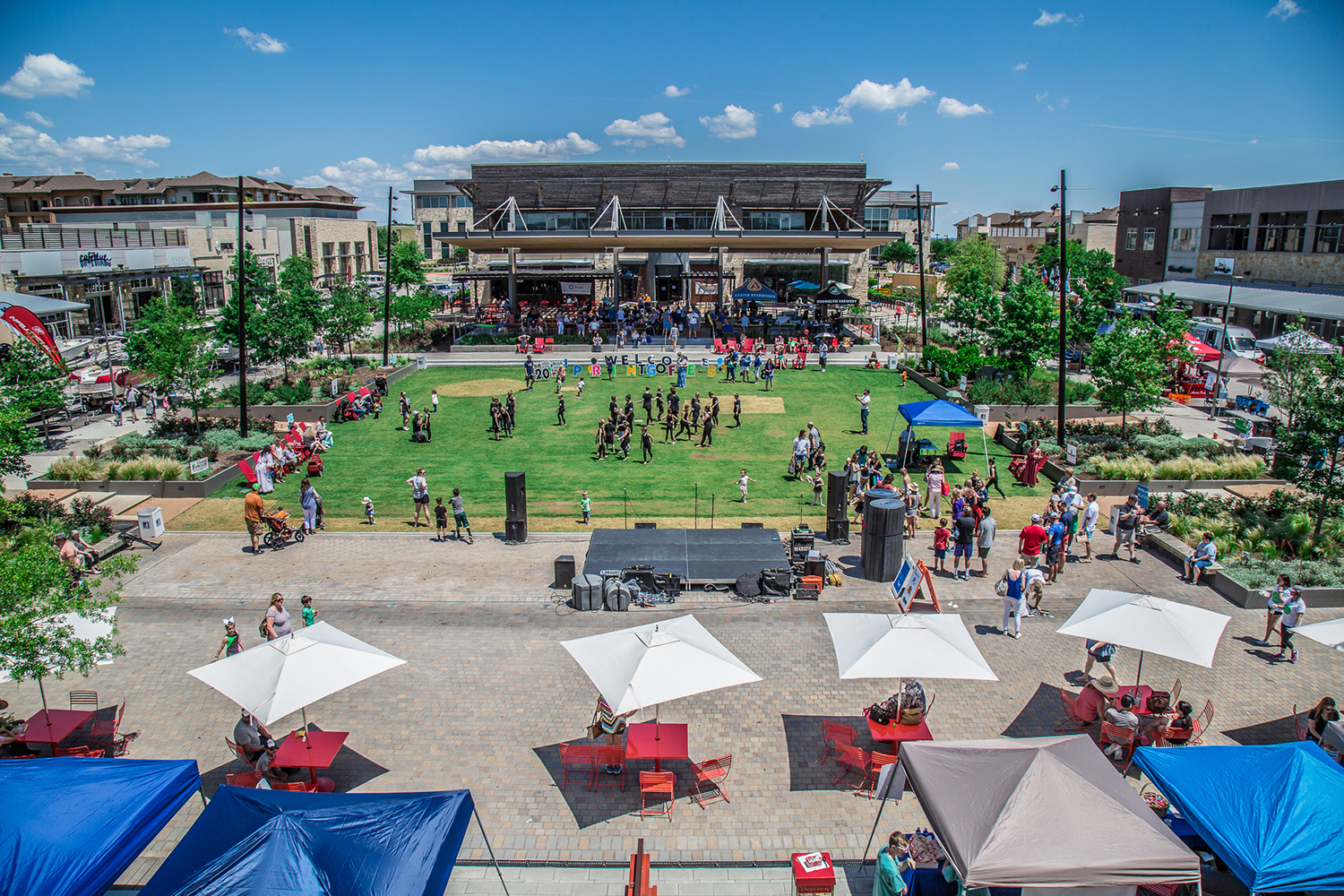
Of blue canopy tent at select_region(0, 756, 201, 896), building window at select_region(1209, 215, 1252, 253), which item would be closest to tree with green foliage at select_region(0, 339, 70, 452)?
blue canopy tent at select_region(0, 756, 201, 896)

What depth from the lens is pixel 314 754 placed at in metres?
8.77

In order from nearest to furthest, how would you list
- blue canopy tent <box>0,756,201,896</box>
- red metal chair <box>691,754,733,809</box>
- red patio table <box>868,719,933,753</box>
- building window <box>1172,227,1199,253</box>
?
blue canopy tent <box>0,756,201,896</box> < red metal chair <box>691,754,733,809</box> < red patio table <box>868,719,933,753</box> < building window <box>1172,227,1199,253</box>

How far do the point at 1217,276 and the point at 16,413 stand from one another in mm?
65763

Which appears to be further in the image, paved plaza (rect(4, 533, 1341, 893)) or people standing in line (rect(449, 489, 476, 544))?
people standing in line (rect(449, 489, 476, 544))

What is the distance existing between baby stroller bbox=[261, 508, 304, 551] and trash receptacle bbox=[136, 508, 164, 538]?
93.3 inches

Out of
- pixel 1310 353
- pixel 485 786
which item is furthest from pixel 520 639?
pixel 1310 353

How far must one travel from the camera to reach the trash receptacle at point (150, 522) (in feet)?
54.7

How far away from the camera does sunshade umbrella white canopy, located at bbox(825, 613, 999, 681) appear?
29.1ft

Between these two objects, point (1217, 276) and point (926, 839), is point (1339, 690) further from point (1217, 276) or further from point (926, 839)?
point (1217, 276)

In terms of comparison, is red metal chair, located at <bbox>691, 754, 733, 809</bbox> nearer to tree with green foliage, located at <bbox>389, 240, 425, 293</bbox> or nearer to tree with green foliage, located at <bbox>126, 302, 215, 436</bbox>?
tree with green foliage, located at <bbox>126, 302, 215, 436</bbox>

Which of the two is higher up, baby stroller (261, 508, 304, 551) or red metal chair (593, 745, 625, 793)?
baby stroller (261, 508, 304, 551)

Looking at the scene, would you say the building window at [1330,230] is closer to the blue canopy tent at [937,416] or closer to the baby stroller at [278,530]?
the blue canopy tent at [937,416]

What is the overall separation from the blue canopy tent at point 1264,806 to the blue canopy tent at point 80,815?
8.84m

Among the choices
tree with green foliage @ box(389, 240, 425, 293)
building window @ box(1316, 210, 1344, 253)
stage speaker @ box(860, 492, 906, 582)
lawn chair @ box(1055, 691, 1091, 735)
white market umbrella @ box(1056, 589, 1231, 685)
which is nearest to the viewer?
white market umbrella @ box(1056, 589, 1231, 685)
